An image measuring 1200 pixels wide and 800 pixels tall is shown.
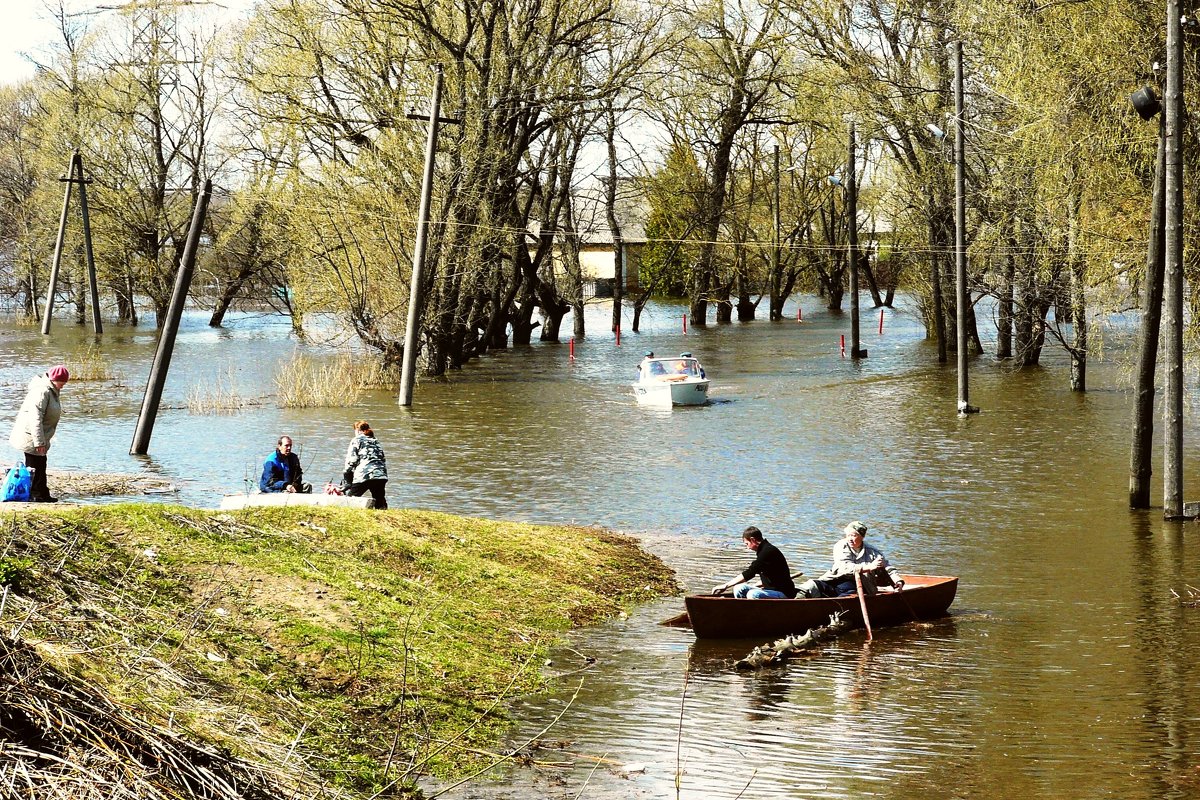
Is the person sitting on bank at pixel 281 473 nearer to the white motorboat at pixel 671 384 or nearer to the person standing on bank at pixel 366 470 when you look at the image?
the person standing on bank at pixel 366 470

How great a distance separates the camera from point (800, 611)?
13.7 metres

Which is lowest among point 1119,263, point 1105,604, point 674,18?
point 1105,604

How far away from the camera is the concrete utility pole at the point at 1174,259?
1881cm

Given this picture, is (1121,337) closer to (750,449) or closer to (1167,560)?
(750,449)

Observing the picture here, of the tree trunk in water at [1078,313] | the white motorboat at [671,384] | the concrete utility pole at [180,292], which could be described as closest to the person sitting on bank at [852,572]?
the concrete utility pole at [180,292]

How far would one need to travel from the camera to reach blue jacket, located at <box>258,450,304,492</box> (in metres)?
17.5

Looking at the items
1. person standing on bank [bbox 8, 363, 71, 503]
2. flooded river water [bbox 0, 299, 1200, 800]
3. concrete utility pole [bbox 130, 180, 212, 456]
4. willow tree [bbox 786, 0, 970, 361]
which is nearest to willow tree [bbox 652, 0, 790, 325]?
willow tree [bbox 786, 0, 970, 361]

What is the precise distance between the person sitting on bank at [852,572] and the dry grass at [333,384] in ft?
77.6

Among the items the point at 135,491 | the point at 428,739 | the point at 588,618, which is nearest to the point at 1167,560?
the point at 588,618

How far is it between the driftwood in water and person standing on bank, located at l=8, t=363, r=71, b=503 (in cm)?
812

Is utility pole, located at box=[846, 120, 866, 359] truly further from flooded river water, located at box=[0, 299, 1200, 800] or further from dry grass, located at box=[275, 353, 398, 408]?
dry grass, located at box=[275, 353, 398, 408]

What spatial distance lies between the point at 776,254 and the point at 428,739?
72552 millimetres

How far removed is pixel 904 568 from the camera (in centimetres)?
1742

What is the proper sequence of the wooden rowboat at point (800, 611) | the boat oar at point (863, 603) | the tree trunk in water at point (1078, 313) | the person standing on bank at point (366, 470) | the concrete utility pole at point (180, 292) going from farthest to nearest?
the tree trunk in water at point (1078, 313), the concrete utility pole at point (180, 292), the person standing on bank at point (366, 470), the boat oar at point (863, 603), the wooden rowboat at point (800, 611)
